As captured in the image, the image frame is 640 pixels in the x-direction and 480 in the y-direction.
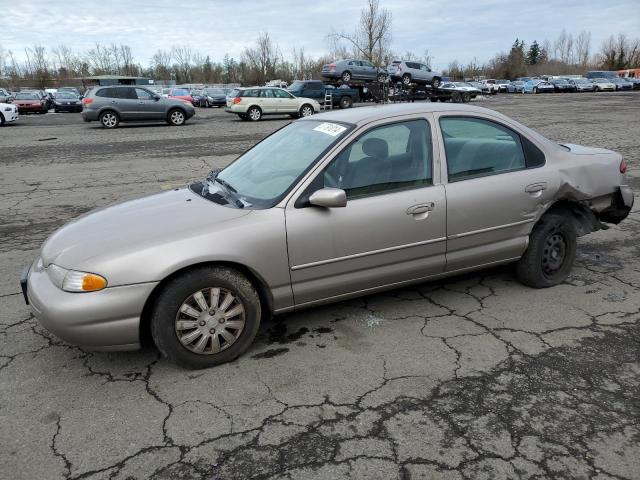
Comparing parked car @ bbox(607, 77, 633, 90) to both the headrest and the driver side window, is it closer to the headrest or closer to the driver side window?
the driver side window

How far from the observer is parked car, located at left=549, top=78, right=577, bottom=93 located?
55094 millimetres

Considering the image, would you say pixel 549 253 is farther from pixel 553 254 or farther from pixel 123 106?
pixel 123 106

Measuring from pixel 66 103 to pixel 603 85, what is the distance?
53762 millimetres

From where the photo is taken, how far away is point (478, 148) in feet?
13.0

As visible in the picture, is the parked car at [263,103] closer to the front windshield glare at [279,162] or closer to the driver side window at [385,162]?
the front windshield glare at [279,162]

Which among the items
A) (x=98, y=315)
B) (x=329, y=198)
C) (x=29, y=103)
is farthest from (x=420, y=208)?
(x=29, y=103)

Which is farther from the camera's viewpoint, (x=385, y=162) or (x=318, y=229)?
(x=385, y=162)

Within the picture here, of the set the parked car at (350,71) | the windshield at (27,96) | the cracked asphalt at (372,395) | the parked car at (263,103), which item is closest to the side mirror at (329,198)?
the cracked asphalt at (372,395)

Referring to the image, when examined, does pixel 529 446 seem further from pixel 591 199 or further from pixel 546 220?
pixel 591 199

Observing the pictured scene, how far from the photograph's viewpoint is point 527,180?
402cm

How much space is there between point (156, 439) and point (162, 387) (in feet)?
1.58

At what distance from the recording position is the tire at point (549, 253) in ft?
13.7

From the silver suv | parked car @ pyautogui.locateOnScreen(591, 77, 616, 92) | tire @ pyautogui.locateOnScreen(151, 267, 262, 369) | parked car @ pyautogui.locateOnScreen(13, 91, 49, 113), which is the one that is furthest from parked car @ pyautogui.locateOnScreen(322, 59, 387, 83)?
parked car @ pyautogui.locateOnScreen(591, 77, 616, 92)

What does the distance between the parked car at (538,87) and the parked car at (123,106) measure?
46.7 metres
